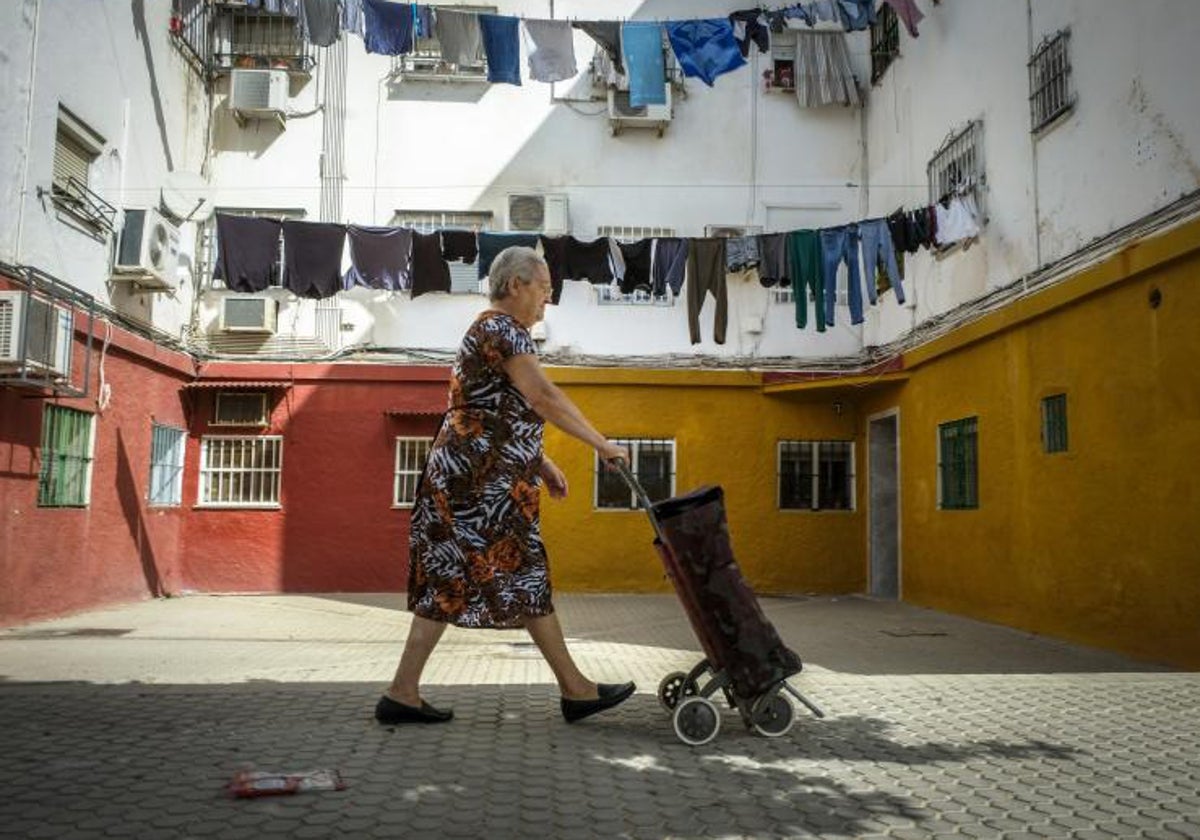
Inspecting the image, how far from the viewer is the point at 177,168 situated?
12.4 metres

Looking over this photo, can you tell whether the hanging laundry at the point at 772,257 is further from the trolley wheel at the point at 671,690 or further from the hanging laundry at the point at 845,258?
the trolley wheel at the point at 671,690

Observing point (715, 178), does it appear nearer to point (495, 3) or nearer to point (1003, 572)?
point (495, 3)

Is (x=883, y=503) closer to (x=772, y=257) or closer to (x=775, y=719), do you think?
(x=772, y=257)

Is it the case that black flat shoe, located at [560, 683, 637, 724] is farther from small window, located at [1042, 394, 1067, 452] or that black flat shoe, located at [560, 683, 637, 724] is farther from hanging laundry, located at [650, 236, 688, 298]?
hanging laundry, located at [650, 236, 688, 298]

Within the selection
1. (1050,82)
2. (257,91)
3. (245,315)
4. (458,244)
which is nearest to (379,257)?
(458,244)

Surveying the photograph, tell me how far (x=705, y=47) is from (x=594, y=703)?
9.29 meters

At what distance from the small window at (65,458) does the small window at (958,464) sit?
9.48 metres

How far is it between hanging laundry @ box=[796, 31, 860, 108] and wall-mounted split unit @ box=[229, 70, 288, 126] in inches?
290

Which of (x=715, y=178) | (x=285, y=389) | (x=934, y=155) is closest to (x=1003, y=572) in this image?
(x=934, y=155)

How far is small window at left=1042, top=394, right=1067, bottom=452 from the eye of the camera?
8.39 m

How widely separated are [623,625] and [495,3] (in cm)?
936

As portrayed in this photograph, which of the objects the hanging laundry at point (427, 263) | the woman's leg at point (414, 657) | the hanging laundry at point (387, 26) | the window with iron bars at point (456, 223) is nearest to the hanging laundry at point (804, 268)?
the hanging laundry at point (427, 263)

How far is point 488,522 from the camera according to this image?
3.67m

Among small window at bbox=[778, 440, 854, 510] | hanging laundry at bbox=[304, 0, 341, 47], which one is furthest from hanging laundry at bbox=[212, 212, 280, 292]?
small window at bbox=[778, 440, 854, 510]
